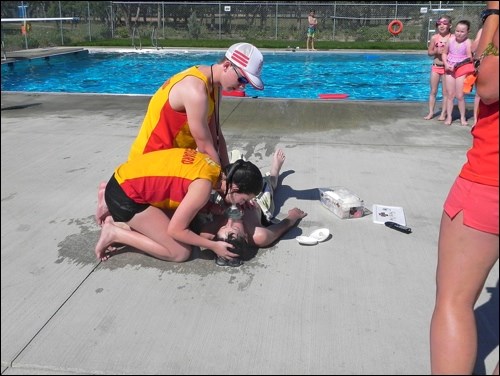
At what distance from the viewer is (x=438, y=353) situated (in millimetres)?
2051

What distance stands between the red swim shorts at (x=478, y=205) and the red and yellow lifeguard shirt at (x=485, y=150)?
0.09ft

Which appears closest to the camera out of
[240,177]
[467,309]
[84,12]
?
[467,309]

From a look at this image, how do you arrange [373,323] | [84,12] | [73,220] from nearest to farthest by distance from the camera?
[373,323] < [73,220] < [84,12]

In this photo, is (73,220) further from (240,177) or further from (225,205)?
(240,177)

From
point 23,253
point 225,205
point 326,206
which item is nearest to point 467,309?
point 225,205

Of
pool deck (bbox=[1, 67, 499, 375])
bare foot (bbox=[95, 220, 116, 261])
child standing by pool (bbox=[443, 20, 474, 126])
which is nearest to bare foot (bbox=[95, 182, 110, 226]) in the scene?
pool deck (bbox=[1, 67, 499, 375])

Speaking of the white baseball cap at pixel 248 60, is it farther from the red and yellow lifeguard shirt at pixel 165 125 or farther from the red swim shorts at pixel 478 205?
the red swim shorts at pixel 478 205

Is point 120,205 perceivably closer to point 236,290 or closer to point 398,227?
point 236,290

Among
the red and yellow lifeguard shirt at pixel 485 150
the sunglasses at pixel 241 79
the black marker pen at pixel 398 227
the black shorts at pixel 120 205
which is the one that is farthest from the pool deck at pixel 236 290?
the sunglasses at pixel 241 79

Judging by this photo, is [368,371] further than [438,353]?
Yes

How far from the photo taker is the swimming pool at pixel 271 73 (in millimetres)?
14641

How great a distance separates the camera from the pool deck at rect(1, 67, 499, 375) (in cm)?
257

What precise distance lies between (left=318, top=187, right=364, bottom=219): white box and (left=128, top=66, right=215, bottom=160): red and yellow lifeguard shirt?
1.36m

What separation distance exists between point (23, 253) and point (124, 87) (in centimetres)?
1283
